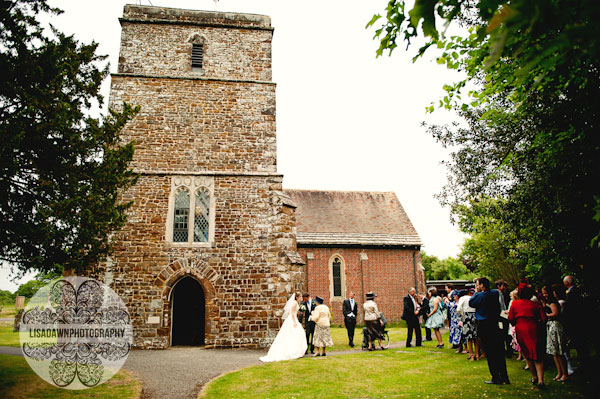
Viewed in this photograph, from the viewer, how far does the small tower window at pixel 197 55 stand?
15.8 meters

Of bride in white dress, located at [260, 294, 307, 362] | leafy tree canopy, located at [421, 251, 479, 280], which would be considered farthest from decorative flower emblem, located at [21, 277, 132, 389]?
leafy tree canopy, located at [421, 251, 479, 280]

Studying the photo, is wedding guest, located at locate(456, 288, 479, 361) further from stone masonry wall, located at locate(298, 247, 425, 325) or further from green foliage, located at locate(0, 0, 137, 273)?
stone masonry wall, located at locate(298, 247, 425, 325)

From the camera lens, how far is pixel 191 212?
1378cm

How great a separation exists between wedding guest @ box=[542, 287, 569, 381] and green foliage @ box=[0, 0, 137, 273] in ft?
31.2

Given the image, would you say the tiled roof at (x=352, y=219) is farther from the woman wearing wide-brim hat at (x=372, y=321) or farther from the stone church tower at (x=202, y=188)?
the woman wearing wide-brim hat at (x=372, y=321)

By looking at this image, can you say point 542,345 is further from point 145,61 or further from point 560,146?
point 145,61

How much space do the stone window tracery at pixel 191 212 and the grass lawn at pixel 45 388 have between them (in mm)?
6029

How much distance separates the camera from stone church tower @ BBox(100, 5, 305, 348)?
12.9 m

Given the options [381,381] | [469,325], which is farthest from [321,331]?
[469,325]

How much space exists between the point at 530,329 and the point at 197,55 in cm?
1498

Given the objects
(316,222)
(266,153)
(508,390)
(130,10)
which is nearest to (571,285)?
(508,390)

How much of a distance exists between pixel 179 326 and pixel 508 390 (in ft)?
39.4

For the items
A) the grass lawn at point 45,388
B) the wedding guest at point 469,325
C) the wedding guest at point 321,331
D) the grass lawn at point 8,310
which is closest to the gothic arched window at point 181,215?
the wedding guest at point 321,331

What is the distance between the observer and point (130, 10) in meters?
15.7
